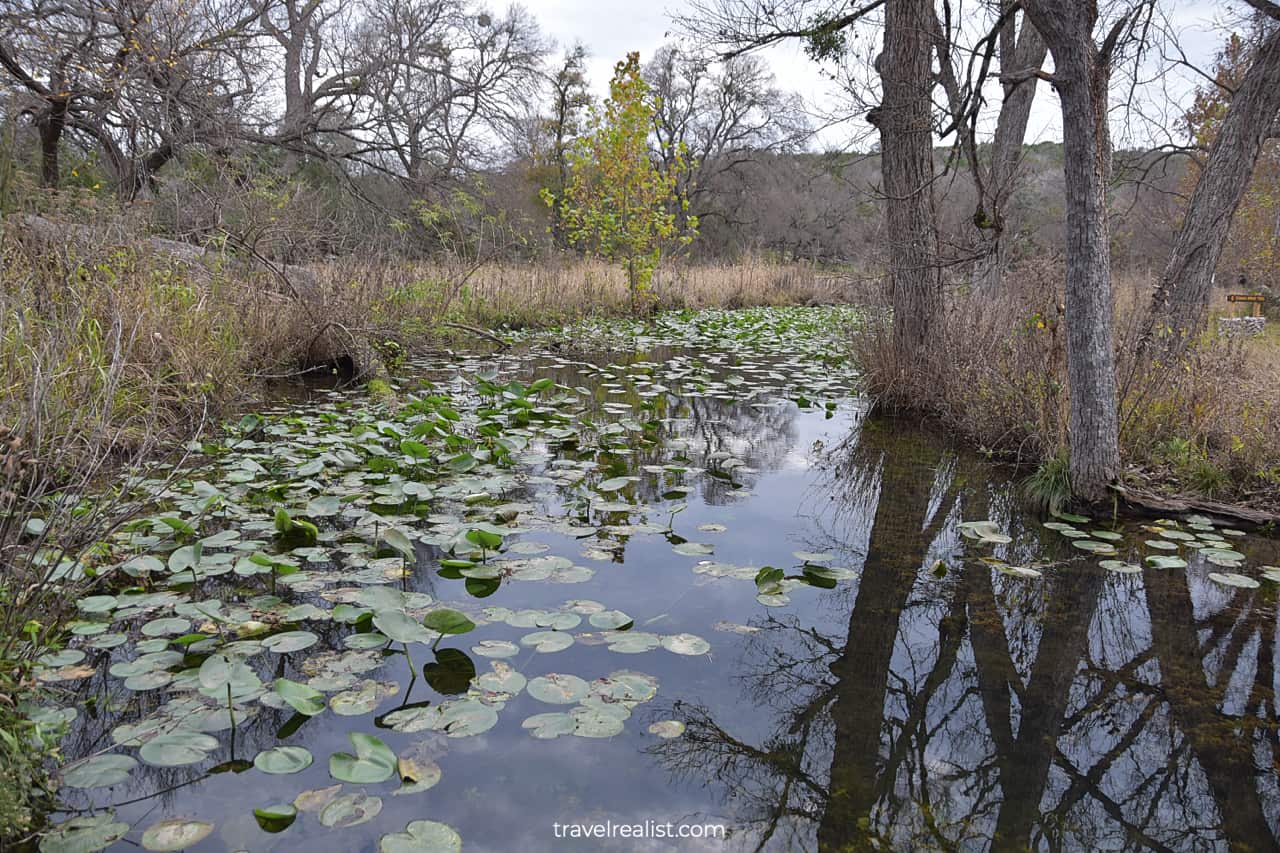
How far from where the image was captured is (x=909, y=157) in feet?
18.4

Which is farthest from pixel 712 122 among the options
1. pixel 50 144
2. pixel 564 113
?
pixel 50 144

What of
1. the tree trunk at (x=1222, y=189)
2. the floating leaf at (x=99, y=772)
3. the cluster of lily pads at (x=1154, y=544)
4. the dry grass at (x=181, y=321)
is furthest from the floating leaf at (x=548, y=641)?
the tree trunk at (x=1222, y=189)

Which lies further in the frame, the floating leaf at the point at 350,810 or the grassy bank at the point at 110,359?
the grassy bank at the point at 110,359

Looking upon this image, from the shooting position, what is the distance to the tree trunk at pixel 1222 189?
17.5ft

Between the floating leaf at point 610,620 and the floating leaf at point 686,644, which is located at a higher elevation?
the floating leaf at point 610,620

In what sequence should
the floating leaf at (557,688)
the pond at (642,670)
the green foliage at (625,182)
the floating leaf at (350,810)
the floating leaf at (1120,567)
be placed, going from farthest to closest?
the green foliage at (625,182) → the floating leaf at (1120,567) → the floating leaf at (557,688) → the pond at (642,670) → the floating leaf at (350,810)

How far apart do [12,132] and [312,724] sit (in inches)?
231

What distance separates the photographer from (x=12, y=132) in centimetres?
536

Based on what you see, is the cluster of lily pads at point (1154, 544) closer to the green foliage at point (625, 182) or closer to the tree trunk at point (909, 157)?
the tree trunk at point (909, 157)

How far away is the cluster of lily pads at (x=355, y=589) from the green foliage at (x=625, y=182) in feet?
24.3

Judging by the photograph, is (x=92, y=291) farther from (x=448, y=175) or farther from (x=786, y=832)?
(x=448, y=175)

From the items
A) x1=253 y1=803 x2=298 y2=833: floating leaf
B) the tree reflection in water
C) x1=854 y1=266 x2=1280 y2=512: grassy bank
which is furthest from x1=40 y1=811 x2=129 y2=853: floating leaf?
x1=854 y1=266 x2=1280 y2=512: grassy bank

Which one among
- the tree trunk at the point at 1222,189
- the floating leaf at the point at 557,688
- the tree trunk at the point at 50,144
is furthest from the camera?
the tree trunk at the point at 50,144

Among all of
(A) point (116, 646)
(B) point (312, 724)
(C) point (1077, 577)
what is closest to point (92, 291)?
(A) point (116, 646)
